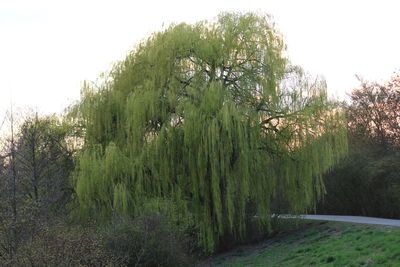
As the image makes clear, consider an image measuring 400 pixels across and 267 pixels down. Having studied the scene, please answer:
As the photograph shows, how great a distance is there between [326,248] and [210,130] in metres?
4.93

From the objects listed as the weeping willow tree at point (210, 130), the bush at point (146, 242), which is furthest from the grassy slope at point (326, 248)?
the bush at point (146, 242)

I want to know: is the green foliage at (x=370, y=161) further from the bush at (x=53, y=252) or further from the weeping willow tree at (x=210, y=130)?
the bush at (x=53, y=252)

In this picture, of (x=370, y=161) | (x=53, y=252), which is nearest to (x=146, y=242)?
(x=53, y=252)

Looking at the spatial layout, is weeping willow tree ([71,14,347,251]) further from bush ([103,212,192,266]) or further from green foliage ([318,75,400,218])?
green foliage ([318,75,400,218])

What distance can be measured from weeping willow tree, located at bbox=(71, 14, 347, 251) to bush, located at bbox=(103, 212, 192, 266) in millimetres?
3979

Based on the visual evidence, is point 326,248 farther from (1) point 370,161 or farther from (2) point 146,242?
(1) point 370,161

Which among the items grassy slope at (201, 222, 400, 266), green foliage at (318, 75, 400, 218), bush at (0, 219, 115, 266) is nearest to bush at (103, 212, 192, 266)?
bush at (0, 219, 115, 266)

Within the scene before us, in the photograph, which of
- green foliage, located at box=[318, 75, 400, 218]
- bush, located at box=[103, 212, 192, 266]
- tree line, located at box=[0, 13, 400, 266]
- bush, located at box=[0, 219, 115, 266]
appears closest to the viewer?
bush, located at box=[0, 219, 115, 266]

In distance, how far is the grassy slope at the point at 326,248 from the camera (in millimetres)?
11605

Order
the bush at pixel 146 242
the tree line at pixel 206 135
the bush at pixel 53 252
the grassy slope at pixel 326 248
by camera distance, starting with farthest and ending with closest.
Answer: the tree line at pixel 206 135 → the grassy slope at pixel 326 248 → the bush at pixel 146 242 → the bush at pixel 53 252

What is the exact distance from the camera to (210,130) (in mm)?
15555

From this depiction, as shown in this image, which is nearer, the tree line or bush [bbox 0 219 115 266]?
bush [bbox 0 219 115 266]

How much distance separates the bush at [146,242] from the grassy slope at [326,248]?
3.84 meters

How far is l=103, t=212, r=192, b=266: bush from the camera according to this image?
11.0 m
